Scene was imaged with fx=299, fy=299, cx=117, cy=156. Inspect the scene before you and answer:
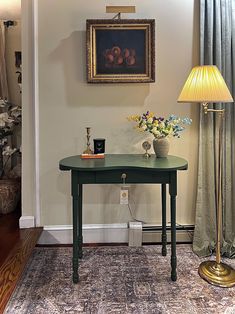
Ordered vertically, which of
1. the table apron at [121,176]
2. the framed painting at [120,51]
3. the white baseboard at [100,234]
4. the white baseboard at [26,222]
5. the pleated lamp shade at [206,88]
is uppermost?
the framed painting at [120,51]

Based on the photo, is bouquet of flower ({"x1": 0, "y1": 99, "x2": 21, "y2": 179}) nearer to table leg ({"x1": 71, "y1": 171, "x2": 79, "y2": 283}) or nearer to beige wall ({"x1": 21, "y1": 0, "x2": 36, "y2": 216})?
beige wall ({"x1": 21, "y1": 0, "x2": 36, "y2": 216})

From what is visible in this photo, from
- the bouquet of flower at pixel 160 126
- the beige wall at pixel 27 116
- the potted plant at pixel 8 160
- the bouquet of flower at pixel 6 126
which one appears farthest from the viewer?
the bouquet of flower at pixel 6 126

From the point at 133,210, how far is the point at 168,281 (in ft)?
2.40

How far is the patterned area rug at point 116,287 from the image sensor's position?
180 cm

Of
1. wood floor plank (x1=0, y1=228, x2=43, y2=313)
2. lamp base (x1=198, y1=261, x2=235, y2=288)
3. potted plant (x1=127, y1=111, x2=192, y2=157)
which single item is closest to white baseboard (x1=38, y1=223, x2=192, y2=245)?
wood floor plank (x1=0, y1=228, x2=43, y2=313)

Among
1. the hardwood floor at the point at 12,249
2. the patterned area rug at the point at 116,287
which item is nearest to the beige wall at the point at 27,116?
the hardwood floor at the point at 12,249

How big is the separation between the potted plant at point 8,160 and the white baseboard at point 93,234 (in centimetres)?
55

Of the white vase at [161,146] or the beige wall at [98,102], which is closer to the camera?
the white vase at [161,146]

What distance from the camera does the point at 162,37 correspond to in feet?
8.32

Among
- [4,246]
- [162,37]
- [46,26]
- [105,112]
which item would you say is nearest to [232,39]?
[162,37]

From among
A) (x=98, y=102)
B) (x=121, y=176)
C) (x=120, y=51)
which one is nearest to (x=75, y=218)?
(x=121, y=176)

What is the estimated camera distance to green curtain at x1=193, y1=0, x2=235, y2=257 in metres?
2.39

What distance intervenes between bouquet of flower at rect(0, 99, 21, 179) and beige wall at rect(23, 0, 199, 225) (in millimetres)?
607

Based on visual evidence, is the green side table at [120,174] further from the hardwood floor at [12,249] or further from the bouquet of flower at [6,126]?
the bouquet of flower at [6,126]
